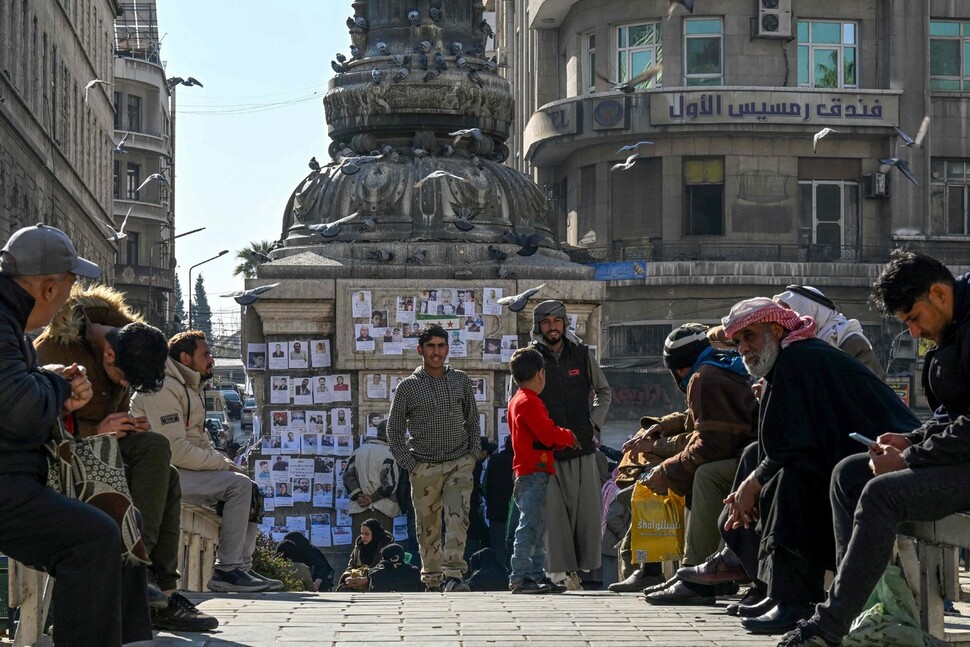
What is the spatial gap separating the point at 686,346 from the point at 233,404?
4688 centimetres

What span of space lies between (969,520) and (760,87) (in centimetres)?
3662

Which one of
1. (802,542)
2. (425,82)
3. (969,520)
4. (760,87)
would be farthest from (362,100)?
(760,87)

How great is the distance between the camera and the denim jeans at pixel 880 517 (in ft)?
20.6

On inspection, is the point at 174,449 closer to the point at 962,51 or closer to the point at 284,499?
the point at 284,499

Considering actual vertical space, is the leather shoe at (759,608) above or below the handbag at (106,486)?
below

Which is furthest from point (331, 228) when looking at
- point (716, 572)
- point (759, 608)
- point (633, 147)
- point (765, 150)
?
point (765, 150)

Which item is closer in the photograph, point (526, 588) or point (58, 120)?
point (526, 588)

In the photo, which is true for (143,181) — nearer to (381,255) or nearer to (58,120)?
(58,120)

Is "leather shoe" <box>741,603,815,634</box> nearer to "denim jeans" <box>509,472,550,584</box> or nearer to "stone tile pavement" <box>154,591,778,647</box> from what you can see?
"stone tile pavement" <box>154,591,778,647</box>

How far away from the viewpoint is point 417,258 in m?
15.2

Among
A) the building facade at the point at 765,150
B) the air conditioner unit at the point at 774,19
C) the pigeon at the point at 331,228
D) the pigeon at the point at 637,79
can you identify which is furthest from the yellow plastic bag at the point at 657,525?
the air conditioner unit at the point at 774,19

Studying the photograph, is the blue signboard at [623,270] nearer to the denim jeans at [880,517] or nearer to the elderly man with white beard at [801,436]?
the elderly man with white beard at [801,436]

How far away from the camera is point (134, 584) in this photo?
655 centimetres

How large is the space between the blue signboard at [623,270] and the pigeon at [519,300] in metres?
27.1
